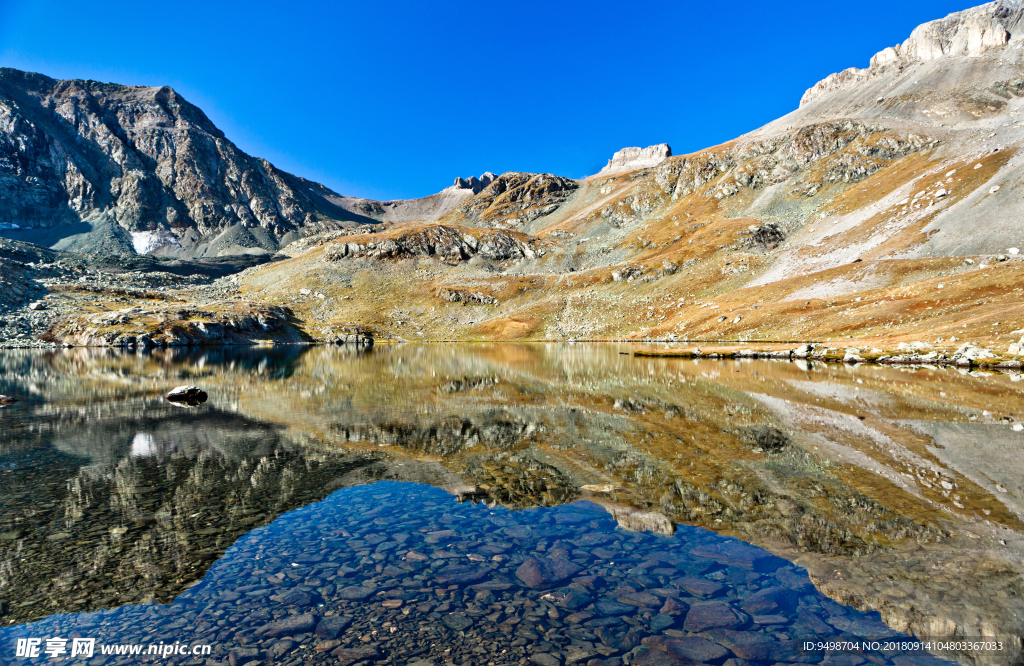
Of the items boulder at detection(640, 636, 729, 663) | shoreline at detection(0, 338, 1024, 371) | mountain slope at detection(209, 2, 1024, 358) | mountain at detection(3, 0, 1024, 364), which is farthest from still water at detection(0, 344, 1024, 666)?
mountain slope at detection(209, 2, 1024, 358)

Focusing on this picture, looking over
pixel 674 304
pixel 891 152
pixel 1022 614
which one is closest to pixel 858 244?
pixel 674 304

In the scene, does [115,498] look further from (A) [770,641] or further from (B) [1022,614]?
(B) [1022,614]

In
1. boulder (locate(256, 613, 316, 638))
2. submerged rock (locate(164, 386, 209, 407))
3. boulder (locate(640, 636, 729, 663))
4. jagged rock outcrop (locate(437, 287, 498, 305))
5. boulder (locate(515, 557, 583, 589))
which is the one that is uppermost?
jagged rock outcrop (locate(437, 287, 498, 305))

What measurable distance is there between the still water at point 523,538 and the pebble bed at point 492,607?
2.2 inches

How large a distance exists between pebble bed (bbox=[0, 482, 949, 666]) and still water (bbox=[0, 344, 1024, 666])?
6 centimetres

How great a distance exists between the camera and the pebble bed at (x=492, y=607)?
26.6 ft

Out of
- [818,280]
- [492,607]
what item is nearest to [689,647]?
[492,607]

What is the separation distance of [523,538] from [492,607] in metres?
3.39

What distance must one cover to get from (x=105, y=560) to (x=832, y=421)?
32051 millimetres

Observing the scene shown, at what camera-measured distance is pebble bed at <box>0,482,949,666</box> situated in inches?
320

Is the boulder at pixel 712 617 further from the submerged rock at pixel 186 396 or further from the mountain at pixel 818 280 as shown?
the mountain at pixel 818 280

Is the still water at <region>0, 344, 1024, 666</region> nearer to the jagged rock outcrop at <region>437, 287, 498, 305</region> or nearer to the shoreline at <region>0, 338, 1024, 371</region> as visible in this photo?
the shoreline at <region>0, 338, 1024, 371</region>

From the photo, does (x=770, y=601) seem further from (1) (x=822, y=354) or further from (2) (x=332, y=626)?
(1) (x=822, y=354)

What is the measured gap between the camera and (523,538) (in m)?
12.9
